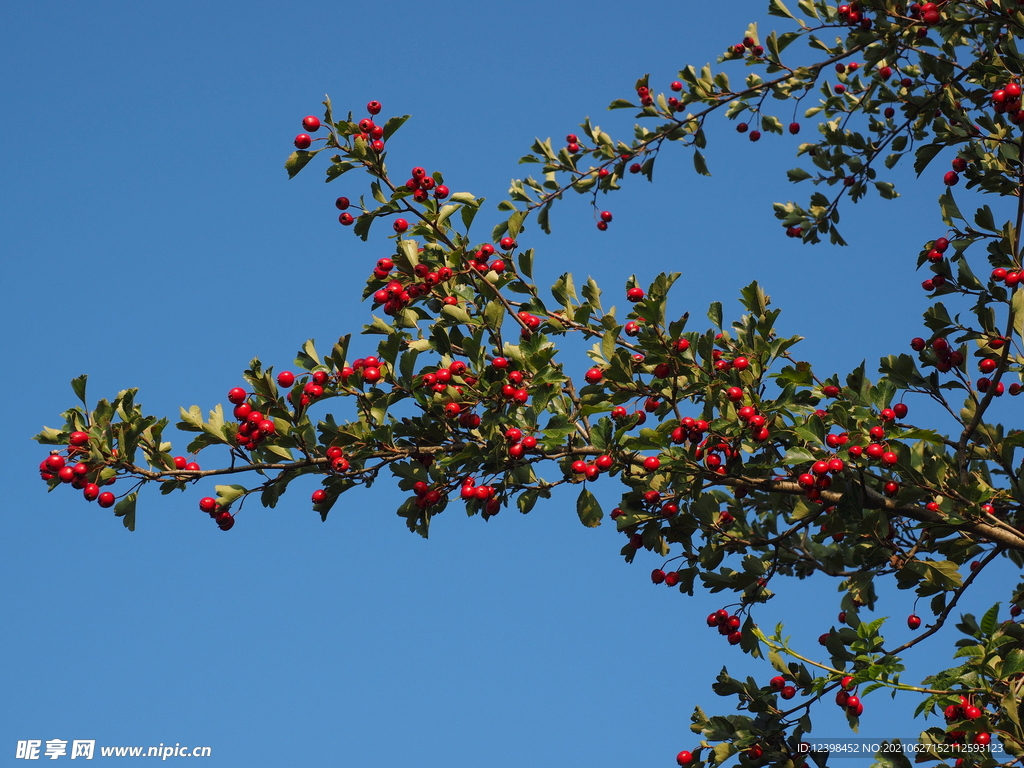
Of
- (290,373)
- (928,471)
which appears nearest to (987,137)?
(928,471)

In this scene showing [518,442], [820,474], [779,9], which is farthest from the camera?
[779,9]

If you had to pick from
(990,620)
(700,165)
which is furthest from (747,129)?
(990,620)

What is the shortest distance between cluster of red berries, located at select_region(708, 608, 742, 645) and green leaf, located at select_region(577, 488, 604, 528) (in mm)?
1171

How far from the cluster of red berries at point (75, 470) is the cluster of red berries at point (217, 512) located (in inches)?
19.4

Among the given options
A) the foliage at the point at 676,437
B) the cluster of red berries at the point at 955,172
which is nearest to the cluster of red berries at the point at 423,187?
the foliage at the point at 676,437

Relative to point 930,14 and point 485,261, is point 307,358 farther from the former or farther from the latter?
point 930,14

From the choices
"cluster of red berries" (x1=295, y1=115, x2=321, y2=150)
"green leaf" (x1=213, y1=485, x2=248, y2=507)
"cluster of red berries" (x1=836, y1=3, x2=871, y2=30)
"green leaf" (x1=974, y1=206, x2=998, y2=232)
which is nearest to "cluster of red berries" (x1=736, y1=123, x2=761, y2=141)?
"cluster of red berries" (x1=836, y1=3, x2=871, y2=30)

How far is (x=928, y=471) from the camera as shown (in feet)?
15.4

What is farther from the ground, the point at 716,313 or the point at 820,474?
the point at 716,313

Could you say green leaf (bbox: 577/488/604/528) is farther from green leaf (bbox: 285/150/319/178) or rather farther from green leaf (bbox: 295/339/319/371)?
green leaf (bbox: 285/150/319/178)

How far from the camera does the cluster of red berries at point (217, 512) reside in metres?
4.91

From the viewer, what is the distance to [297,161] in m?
5.32

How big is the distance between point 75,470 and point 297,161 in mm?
2084

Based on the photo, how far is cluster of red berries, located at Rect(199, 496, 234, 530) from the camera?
491 cm
